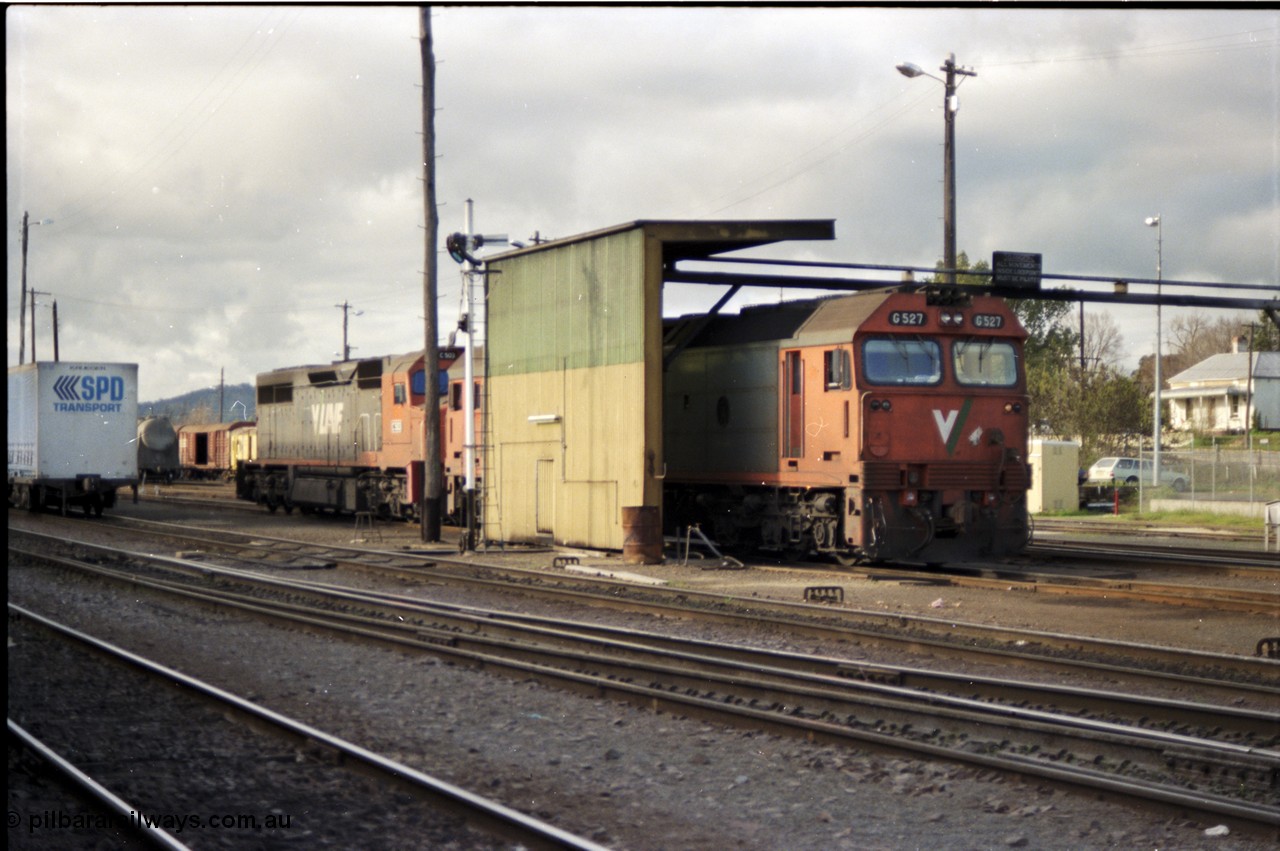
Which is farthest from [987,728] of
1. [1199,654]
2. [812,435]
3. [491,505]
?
[491,505]

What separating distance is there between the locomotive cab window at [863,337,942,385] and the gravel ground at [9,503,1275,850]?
17.2 feet

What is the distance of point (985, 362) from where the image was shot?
691 inches

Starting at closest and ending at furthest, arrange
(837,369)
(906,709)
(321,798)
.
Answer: (321,798) → (906,709) → (837,369)

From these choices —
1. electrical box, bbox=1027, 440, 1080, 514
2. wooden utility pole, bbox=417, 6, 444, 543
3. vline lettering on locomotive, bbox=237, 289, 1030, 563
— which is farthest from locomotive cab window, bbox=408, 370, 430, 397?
electrical box, bbox=1027, 440, 1080, 514

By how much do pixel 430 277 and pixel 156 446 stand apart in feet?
91.1

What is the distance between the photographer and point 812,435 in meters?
17.4

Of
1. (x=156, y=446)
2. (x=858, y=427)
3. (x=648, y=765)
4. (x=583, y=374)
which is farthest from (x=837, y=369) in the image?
(x=156, y=446)

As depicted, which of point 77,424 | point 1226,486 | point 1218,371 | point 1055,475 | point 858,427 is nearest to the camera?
point 858,427

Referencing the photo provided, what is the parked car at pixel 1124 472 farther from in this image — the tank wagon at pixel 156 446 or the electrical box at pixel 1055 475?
the tank wagon at pixel 156 446

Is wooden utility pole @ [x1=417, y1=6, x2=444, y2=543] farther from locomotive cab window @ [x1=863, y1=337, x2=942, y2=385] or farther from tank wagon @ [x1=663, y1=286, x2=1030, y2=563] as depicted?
locomotive cab window @ [x1=863, y1=337, x2=942, y2=385]

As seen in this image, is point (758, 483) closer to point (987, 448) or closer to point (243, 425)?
point (987, 448)

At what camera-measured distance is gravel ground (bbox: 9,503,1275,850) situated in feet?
19.6

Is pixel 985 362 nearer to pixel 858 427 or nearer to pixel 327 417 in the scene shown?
pixel 858 427

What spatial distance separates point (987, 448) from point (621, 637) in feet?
25.6
